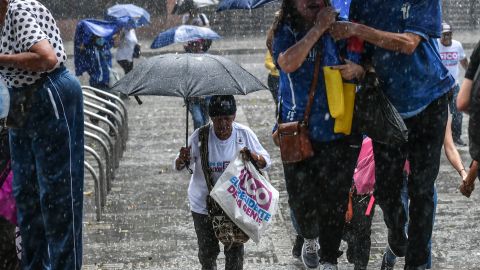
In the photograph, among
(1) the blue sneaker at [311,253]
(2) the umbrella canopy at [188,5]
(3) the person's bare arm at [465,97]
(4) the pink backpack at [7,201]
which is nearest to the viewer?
(3) the person's bare arm at [465,97]

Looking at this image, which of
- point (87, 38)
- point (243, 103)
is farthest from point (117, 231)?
point (243, 103)

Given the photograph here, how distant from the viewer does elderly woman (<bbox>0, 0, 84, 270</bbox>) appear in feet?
19.0

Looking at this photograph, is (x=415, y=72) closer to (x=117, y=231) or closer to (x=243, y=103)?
(x=117, y=231)

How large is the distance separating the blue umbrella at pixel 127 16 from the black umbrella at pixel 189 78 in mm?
9009

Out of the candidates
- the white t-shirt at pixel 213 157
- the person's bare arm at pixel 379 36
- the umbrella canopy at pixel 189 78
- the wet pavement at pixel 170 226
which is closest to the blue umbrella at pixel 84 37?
the wet pavement at pixel 170 226

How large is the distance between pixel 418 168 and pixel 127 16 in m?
11.3

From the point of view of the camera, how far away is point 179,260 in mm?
7945

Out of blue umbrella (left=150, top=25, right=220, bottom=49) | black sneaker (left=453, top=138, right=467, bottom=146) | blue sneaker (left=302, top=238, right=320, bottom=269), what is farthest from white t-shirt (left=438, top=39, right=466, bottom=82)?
blue sneaker (left=302, top=238, right=320, bottom=269)

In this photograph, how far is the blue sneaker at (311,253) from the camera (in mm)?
6461

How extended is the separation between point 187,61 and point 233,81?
46cm

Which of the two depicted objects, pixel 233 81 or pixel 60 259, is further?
pixel 233 81

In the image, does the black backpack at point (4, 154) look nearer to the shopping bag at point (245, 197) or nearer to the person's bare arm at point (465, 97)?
the shopping bag at point (245, 197)

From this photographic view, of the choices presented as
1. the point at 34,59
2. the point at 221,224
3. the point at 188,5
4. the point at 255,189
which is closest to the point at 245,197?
the point at 255,189

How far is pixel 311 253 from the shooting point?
6531 millimetres
